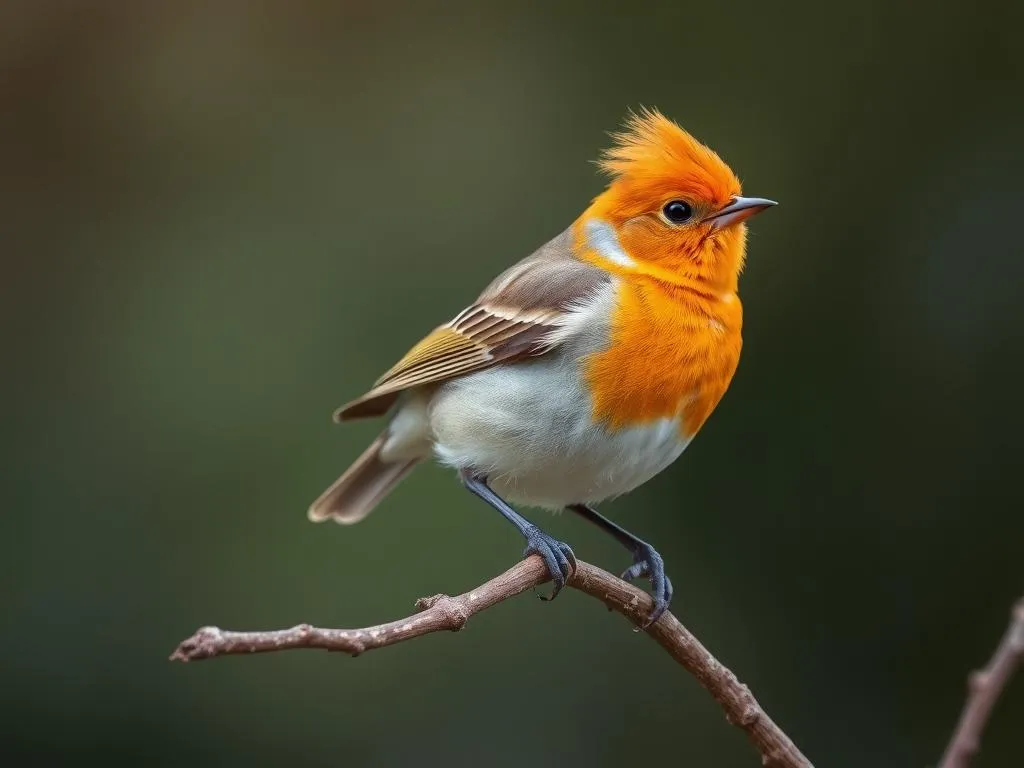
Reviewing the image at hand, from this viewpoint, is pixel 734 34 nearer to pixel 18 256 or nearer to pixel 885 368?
pixel 885 368

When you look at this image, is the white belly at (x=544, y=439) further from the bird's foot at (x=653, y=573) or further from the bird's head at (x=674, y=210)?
the bird's head at (x=674, y=210)

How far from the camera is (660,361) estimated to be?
3848mm

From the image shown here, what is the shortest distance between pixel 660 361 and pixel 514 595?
3.80ft

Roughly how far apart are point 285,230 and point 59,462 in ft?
4.99

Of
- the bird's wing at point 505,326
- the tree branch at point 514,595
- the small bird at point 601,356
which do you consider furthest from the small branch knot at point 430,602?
the bird's wing at point 505,326

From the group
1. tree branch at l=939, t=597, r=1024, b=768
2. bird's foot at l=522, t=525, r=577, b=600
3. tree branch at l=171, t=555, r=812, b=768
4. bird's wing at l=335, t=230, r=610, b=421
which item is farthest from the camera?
bird's wing at l=335, t=230, r=610, b=421

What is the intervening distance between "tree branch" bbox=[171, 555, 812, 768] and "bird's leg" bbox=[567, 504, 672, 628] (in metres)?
0.16

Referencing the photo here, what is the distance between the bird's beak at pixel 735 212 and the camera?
165 inches

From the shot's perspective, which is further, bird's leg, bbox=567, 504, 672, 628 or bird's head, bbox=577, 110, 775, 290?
bird's head, bbox=577, 110, 775, 290

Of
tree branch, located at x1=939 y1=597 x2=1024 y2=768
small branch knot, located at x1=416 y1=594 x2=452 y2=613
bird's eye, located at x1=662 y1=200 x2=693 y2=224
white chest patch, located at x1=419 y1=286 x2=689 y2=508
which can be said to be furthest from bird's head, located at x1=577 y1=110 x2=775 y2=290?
tree branch, located at x1=939 y1=597 x2=1024 y2=768

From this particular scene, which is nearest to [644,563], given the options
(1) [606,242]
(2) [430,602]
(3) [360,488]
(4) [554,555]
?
(4) [554,555]

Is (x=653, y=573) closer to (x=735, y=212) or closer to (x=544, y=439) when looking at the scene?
(x=544, y=439)

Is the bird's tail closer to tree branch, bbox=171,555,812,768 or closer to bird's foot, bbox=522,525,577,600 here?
bird's foot, bbox=522,525,577,600

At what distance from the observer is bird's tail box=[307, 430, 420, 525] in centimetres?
485
